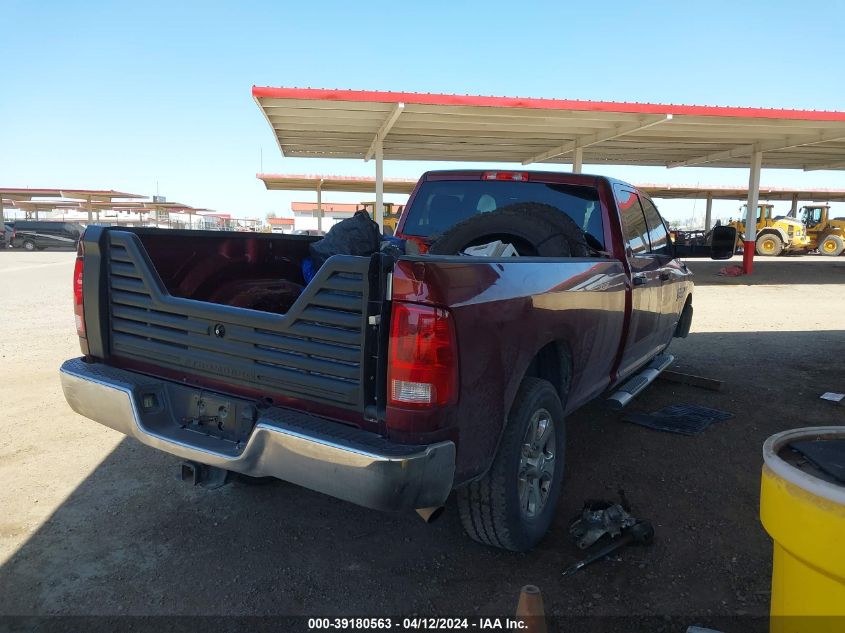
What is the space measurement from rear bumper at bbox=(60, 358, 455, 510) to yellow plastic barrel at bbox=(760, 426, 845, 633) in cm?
106

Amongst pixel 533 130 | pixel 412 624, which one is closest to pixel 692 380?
pixel 412 624

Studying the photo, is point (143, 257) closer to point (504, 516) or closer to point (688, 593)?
point (504, 516)

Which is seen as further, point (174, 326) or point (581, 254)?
point (581, 254)

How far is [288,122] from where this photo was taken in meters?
14.4

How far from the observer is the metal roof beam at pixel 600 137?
14.1 meters

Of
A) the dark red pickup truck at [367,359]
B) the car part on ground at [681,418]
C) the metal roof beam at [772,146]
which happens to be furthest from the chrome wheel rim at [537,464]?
the metal roof beam at [772,146]

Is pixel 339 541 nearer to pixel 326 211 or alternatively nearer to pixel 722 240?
pixel 722 240

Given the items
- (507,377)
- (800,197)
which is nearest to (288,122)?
(507,377)

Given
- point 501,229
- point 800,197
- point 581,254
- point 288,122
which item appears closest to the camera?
point 501,229

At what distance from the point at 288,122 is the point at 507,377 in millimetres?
13288

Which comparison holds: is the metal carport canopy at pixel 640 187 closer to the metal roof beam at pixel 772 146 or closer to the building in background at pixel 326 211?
the metal roof beam at pixel 772 146

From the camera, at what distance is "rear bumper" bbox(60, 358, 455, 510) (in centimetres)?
215

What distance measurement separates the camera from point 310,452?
225cm

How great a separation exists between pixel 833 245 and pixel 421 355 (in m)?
39.0
